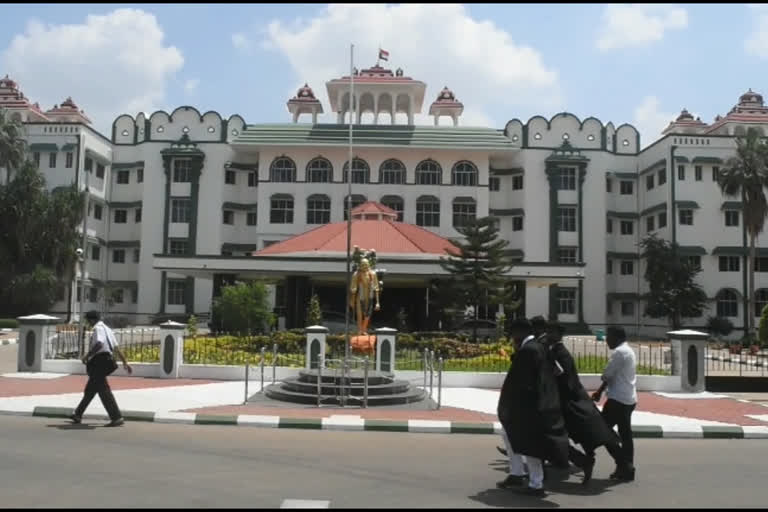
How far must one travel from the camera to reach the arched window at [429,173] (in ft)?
163

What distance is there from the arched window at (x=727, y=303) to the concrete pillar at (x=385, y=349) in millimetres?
36366

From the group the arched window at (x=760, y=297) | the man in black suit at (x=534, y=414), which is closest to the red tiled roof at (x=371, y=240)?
the arched window at (x=760, y=297)

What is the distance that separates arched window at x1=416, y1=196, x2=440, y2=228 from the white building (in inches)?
2.9

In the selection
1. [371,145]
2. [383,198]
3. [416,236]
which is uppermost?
[371,145]

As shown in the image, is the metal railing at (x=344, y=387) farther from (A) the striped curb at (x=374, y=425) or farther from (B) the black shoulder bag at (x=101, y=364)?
(B) the black shoulder bag at (x=101, y=364)

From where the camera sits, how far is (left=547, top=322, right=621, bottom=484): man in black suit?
7.60 metres

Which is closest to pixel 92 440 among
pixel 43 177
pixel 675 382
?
pixel 675 382

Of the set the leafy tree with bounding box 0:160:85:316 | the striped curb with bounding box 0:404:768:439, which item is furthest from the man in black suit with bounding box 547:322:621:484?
the leafy tree with bounding box 0:160:85:316

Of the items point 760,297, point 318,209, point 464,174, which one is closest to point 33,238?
point 318,209

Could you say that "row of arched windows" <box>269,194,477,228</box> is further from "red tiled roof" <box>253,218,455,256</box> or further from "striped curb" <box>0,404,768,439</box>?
"striped curb" <box>0,404,768,439</box>

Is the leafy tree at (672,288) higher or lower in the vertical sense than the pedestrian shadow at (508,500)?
higher

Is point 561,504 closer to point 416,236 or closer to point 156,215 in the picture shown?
point 416,236

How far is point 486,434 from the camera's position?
37.8ft

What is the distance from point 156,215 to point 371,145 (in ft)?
50.8
